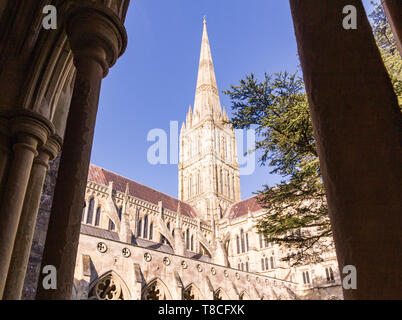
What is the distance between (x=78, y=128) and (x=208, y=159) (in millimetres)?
38915

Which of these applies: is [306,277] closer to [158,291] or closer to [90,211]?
[158,291]

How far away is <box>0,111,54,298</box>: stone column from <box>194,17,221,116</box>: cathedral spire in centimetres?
4089

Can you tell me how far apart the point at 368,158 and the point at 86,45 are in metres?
3.06

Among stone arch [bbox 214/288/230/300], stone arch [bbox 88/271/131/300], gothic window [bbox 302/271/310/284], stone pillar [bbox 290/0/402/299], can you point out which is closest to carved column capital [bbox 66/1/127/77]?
stone pillar [bbox 290/0/402/299]

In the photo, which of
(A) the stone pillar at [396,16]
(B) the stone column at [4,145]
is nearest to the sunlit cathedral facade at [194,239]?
(B) the stone column at [4,145]

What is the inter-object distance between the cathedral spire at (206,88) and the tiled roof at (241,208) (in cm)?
1386

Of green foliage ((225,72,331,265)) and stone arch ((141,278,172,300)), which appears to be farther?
stone arch ((141,278,172,300))

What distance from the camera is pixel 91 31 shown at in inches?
130

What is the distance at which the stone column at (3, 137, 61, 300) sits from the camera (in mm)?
4104

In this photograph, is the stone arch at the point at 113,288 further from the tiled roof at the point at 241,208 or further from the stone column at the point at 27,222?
the tiled roof at the point at 241,208

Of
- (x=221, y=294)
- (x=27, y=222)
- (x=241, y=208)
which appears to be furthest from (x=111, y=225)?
(x=27, y=222)

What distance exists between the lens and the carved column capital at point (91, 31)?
10.8 ft

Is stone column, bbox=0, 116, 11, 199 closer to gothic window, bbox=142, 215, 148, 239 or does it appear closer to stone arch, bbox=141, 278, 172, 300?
stone arch, bbox=141, 278, 172, 300
